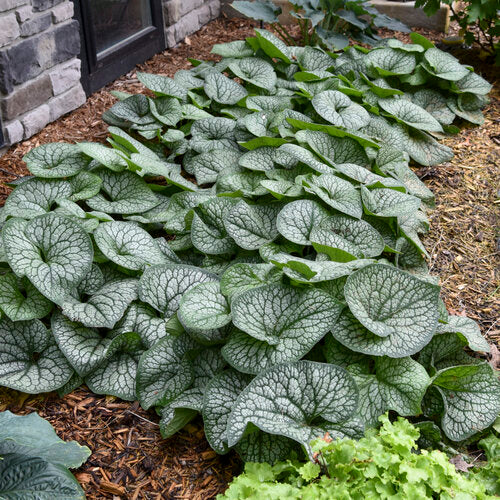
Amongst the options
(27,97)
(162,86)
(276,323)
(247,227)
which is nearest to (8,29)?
(27,97)

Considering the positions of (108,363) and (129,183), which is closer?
(108,363)

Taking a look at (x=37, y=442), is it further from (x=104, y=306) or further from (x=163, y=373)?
(x=104, y=306)

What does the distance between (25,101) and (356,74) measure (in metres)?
2.09

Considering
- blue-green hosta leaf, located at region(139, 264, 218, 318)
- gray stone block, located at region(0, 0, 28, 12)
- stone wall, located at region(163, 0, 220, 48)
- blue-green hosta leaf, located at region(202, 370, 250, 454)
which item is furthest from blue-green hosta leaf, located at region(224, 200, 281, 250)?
stone wall, located at region(163, 0, 220, 48)

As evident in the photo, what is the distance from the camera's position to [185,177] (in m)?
3.58

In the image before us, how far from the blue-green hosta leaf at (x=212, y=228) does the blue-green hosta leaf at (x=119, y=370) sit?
53 cm

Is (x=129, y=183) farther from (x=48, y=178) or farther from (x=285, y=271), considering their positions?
(x=285, y=271)

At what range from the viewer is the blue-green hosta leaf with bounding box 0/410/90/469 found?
73.7 inches

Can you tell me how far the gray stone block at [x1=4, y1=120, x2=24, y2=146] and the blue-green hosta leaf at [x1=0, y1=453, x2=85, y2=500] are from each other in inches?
85.1

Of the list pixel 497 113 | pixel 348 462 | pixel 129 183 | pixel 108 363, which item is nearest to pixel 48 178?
pixel 129 183

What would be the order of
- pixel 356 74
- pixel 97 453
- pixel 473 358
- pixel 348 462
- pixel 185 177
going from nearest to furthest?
pixel 348 462 < pixel 97 453 < pixel 473 358 < pixel 185 177 < pixel 356 74

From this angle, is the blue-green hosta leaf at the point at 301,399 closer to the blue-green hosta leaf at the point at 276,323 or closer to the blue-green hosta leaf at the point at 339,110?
the blue-green hosta leaf at the point at 276,323

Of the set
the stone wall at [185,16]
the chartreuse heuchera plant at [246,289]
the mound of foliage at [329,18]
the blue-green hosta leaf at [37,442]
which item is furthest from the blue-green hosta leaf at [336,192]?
the stone wall at [185,16]

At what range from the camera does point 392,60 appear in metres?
4.33
